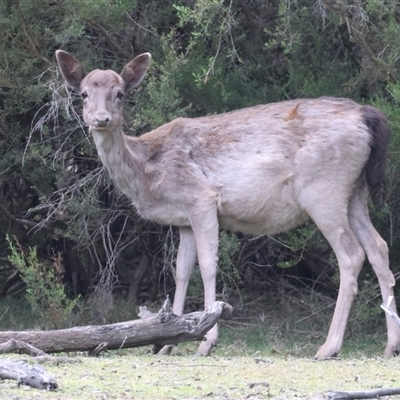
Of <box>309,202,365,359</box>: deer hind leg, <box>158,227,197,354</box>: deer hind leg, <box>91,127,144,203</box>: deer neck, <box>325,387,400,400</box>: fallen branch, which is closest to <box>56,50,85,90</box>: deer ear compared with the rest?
<box>91,127,144,203</box>: deer neck

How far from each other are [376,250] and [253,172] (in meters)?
1.39

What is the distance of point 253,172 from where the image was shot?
968 cm

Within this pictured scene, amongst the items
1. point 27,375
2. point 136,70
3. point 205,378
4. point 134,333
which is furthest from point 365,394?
point 136,70

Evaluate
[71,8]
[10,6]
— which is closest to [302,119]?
[71,8]

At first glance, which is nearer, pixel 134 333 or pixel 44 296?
pixel 134 333

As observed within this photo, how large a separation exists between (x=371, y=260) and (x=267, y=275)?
3036 millimetres

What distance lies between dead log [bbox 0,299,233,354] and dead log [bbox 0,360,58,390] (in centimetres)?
123

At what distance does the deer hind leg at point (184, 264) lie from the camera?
31.8 feet

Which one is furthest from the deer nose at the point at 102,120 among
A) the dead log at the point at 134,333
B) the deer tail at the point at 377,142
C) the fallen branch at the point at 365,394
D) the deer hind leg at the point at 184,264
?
the fallen branch at the point at 365,394

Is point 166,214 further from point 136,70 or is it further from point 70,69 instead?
point 70,69

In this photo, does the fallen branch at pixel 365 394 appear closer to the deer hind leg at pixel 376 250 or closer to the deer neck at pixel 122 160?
the deer hind leg at pixel 376 250

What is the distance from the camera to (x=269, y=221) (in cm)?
979

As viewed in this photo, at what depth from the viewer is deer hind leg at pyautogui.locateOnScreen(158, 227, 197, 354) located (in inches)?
381

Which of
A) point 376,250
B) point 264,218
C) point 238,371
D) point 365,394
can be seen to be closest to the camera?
point 365,394
